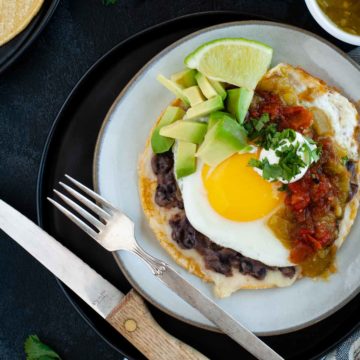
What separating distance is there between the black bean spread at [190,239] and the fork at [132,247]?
0.20 m

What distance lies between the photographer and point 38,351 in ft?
10.5

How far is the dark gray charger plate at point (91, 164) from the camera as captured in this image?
3039 mm

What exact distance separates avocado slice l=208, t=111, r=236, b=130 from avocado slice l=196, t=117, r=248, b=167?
3 cm

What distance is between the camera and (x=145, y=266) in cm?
296

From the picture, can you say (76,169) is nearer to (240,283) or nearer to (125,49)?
(125,49)

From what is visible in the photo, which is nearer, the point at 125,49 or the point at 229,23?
the point at 229,23

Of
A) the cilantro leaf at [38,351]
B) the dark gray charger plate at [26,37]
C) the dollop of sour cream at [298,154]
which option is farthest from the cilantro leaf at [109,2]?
the cilantro leaf at [38,351]

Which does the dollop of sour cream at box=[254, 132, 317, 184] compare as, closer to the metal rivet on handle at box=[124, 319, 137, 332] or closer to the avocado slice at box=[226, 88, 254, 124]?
the avocado slice at box=[226, 88, 254, 124]

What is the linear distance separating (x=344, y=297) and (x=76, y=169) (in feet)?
5.25

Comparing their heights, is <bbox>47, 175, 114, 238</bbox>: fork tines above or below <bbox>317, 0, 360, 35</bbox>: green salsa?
below

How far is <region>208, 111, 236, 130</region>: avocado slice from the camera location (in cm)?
274

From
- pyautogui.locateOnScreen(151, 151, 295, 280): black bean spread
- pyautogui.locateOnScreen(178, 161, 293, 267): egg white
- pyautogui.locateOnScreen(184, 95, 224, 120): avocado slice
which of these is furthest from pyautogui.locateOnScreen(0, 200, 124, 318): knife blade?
pyautogui.locateOnScreen(184, 95, 224, 120): avocado slice

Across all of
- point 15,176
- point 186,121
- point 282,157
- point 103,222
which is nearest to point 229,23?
point 186,121

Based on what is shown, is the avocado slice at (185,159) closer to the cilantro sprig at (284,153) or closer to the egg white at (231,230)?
the egg white at (231,230)
